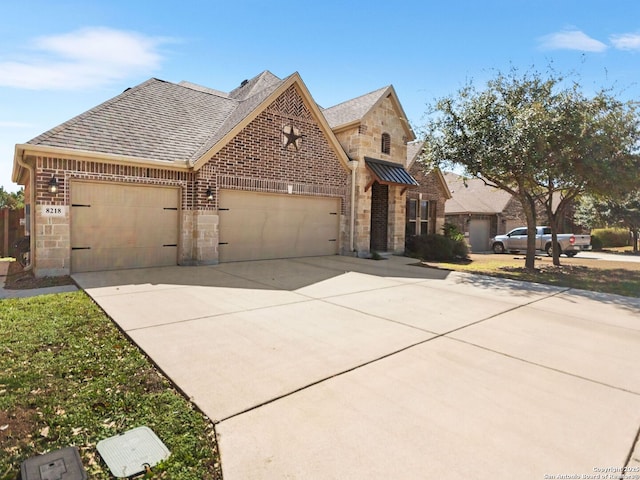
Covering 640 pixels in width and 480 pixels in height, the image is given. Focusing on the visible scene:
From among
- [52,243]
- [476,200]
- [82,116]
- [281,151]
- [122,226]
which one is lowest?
[52,243]

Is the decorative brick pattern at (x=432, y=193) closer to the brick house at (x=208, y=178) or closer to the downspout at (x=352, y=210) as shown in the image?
the brick house at (x=208, y=178)

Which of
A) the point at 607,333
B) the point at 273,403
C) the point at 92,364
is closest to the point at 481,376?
the point at 273,403

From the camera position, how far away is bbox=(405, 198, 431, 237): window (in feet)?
57.7

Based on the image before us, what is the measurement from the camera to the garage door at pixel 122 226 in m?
8.73

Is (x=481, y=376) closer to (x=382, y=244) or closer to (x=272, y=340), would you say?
(x=272, y=340)

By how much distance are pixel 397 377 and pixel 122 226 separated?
8470mm

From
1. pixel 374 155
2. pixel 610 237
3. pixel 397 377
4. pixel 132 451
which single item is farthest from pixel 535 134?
pixel 610 237

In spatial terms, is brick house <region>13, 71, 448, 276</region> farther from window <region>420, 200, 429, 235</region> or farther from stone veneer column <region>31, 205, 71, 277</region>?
window <region>420, 200, 429, 235</region>

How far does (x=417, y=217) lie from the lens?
18.1 m

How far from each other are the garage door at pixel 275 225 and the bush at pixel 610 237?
27.9 metres

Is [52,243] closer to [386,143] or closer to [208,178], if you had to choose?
[208,178]

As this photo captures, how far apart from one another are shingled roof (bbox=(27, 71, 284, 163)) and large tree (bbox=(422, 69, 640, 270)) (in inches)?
253

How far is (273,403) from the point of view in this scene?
9.79 feet

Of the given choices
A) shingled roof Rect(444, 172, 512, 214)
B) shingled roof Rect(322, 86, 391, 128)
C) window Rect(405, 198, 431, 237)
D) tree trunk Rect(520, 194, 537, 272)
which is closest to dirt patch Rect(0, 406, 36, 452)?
shingled roof Rect(322, 86, 391, 128)
